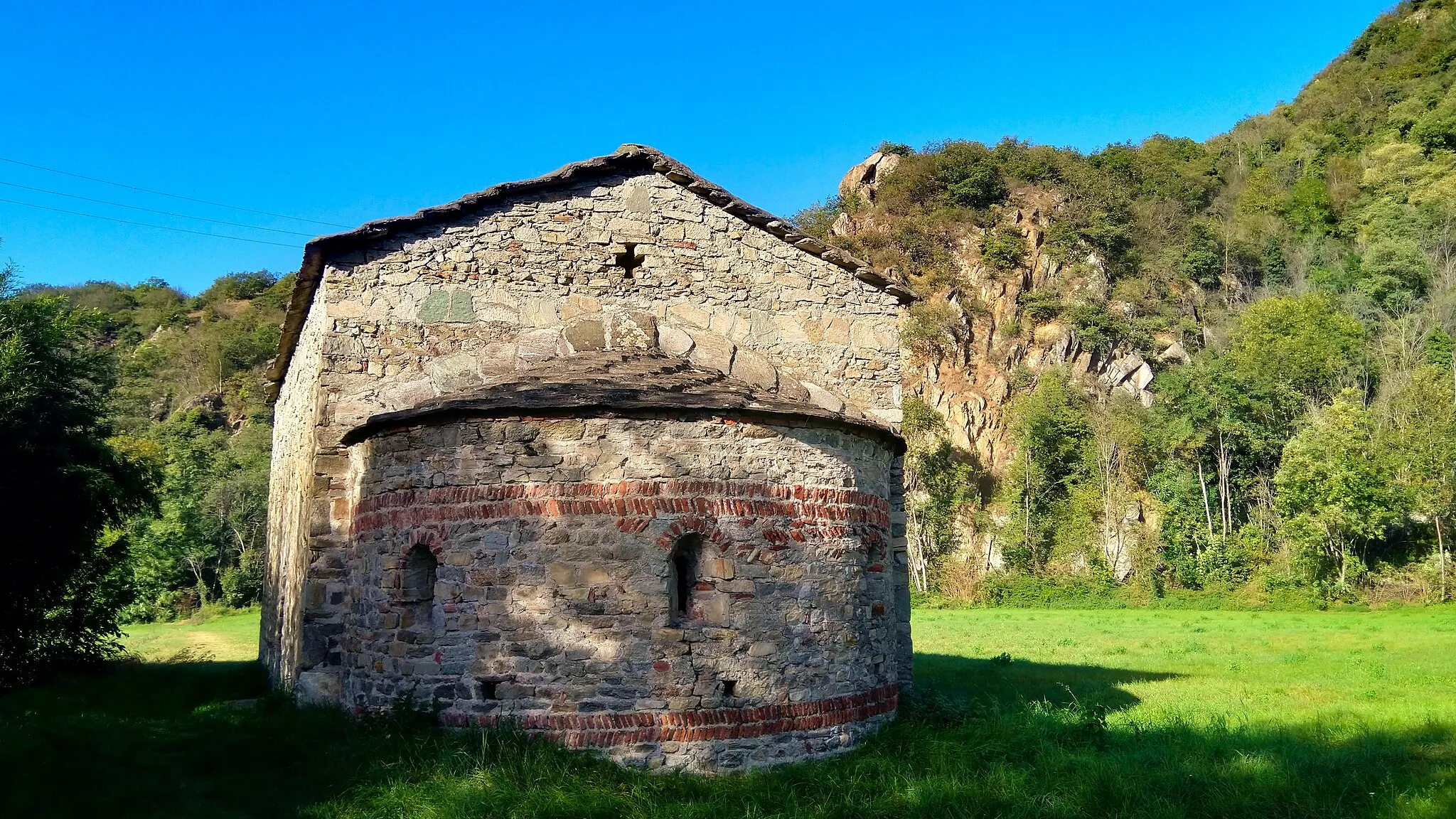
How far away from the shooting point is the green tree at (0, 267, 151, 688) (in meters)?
13.5

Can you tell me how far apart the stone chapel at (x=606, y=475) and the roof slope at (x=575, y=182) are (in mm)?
34

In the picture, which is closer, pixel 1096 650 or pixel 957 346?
pixel 1096 650

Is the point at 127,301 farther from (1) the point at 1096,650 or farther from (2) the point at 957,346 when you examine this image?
(1) the point at 1096,650

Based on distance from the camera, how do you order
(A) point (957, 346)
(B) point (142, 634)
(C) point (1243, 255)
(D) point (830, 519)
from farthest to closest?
(C) point (1243, 255), (A) point (957, 346), (B) point (142, 634), (D) point (830, 519)

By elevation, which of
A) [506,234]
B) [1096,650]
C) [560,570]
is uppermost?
[506,234]

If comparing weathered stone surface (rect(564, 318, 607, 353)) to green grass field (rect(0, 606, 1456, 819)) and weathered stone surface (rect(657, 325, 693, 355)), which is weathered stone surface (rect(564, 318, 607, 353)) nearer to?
weathered stone surface (rect(657, 325, 693, 355))

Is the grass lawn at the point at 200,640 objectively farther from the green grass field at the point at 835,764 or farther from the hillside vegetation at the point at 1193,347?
the hillside vegetation at the point at 1193,347

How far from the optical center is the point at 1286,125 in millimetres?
64312

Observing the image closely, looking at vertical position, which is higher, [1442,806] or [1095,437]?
[1095,437]

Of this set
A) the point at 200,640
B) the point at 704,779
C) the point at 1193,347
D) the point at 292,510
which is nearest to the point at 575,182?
the point at 292,510

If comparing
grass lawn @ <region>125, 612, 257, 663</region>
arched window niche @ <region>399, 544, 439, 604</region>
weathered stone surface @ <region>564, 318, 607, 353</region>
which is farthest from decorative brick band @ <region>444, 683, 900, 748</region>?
grass lawn @ <region>125, 612, 257, 663</region>

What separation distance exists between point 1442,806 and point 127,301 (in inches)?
4084

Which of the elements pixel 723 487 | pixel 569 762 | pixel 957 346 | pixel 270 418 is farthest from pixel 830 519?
pixel 270 418

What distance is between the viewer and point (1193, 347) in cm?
4825
